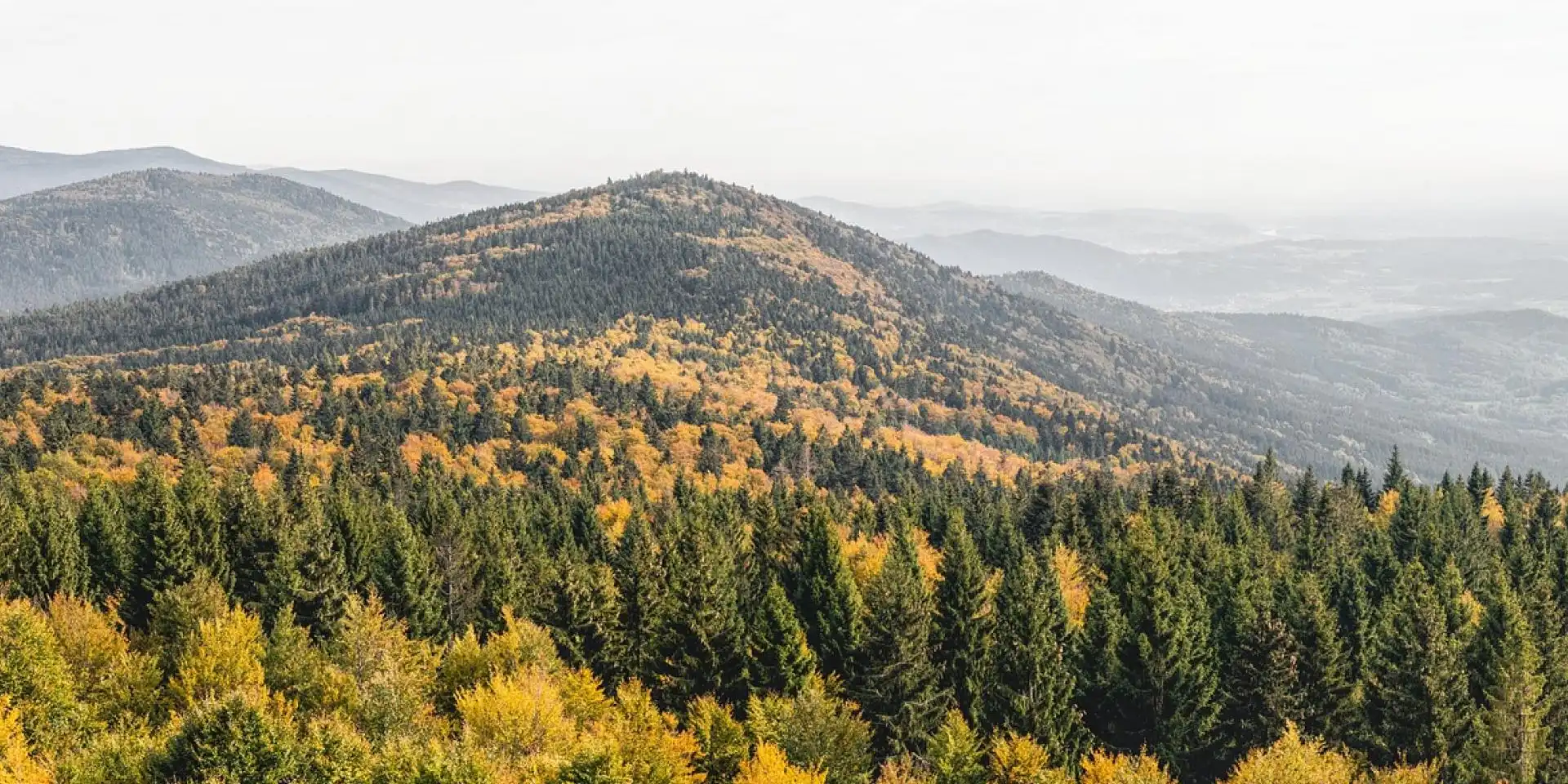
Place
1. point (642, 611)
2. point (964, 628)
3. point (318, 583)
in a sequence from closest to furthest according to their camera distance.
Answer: point (964, 628)
point (318, 583)
point (642, 611)

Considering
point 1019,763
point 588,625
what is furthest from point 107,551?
point 1019,763

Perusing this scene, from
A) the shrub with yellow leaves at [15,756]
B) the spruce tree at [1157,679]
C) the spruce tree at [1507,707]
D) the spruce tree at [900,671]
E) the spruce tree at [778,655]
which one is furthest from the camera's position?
the spruce tree at [1157,679]

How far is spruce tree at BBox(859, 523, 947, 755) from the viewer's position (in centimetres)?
5903

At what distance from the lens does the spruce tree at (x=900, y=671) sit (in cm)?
5903

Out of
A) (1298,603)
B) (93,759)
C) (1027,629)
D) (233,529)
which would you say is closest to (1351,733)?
(1298,603)

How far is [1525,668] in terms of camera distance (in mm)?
55312

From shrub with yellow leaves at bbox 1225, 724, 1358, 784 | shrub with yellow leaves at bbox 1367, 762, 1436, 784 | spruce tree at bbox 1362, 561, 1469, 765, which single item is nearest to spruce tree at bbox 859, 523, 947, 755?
shrub with yellow leaves at bbox 1225, 724, 1358, 784

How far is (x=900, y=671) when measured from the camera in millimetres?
59406

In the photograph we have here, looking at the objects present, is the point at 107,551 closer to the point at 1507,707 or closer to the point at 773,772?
the point at 773,772

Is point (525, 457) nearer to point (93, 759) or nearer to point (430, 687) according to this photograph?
point (430, 687)

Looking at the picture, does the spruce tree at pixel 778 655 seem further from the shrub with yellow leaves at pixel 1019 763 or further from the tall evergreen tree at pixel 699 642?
the shrub with yellow leaves at pixel 1019 763

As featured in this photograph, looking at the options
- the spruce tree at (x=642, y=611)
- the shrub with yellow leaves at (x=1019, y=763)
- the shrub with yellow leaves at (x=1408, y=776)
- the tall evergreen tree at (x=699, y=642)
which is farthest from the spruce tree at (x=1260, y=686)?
the spruce tree at (x=642, y=611)

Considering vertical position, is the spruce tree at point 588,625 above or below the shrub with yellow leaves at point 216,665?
below

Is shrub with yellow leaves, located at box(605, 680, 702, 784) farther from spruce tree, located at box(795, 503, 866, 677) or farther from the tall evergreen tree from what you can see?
spruce tree, located at box(795, 503, 866, 677)
